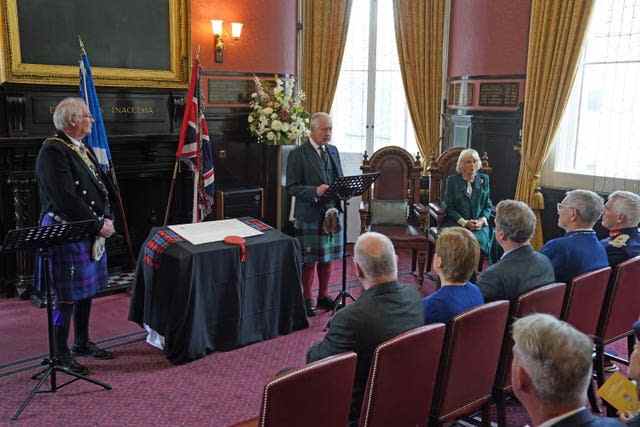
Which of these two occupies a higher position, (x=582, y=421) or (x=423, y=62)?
(x=423, y=62)

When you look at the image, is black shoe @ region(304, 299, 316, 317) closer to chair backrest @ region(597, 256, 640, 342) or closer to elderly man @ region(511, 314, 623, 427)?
chair backrest @ region(597, 256, 640, 342)

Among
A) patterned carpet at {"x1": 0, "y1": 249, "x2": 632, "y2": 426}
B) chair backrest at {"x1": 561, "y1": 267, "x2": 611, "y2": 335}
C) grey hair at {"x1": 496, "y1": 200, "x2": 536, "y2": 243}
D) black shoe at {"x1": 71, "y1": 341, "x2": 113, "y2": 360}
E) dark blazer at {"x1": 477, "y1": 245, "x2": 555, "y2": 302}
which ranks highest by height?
grey hair at {"x1": 496, "y1": 200, "x2": 536, "y2": 243}

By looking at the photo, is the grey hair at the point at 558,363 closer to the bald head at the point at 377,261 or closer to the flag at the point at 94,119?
the bald head at the point at 377,261

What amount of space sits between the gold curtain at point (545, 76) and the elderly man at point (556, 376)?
178 inches

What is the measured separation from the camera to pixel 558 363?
147 centimetres

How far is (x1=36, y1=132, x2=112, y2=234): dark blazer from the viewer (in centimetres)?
340

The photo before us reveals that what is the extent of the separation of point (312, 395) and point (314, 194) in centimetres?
262

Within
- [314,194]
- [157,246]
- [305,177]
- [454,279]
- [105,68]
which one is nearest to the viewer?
[454,279]

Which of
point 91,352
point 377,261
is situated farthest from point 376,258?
point 91,352

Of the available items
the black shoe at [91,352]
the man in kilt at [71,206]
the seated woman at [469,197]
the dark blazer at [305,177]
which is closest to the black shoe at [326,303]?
the dark blazer at [305,177]

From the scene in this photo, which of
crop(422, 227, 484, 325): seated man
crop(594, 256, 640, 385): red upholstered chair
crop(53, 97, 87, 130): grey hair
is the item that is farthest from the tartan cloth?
crop(594, 256, 640, 385): red upholstered chair

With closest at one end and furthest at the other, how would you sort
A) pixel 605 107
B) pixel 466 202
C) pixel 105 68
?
1. pixel 466 202
2. pixel 105 68
3. pixel 605 107

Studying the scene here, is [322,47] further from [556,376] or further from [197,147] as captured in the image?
[556,376]

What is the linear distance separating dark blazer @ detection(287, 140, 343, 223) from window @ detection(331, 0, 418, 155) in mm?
2817
